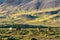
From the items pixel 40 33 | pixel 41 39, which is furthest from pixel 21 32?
pixel 41 39

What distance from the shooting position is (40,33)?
177875 millimetres

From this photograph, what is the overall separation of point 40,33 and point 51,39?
2377 cm

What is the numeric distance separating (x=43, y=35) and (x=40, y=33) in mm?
7027

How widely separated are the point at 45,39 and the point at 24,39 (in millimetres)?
17416

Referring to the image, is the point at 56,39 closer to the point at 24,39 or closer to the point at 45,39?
the point at 45,39

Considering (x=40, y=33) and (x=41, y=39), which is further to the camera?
(x=40, y=33)

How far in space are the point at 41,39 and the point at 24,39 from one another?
47.2 feet

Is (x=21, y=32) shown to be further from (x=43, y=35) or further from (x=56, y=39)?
(x=56, y=39)

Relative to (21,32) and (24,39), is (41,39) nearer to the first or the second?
(24,39)

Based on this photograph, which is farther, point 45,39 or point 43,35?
point 43,35

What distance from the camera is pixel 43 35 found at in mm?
171375

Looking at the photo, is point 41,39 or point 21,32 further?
point 21,32

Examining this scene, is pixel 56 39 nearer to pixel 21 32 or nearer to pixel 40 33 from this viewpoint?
pixel 40 33

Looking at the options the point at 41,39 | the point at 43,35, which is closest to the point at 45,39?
the point at 41,39
